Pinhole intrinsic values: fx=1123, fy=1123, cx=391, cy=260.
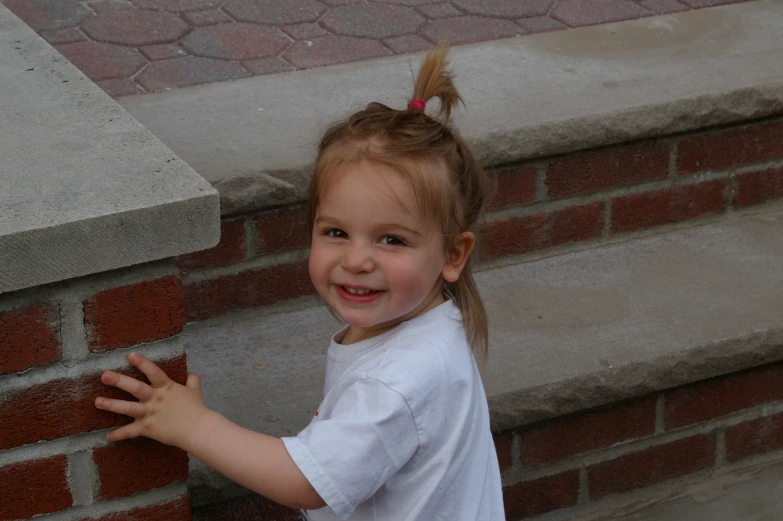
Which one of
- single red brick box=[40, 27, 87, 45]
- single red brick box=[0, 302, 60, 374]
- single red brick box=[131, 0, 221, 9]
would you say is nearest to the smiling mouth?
single red brick box=[0, 302, 60, 374]

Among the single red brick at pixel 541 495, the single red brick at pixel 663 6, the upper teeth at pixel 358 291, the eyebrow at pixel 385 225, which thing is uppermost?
the eyebrow at pixel 385 225

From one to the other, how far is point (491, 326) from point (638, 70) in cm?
73

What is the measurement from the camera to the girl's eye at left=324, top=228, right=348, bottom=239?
1351mm

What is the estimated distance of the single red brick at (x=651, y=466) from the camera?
6.84ft

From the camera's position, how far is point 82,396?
1.28 metres

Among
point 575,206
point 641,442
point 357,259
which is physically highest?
point 357,259

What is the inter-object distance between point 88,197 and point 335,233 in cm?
30

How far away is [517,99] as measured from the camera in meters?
2.25

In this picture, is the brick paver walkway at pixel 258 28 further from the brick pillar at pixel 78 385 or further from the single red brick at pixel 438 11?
the brick pillar at pixel 78 385

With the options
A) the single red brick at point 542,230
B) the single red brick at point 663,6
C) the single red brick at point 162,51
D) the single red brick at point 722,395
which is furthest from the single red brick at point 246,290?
the single red brick at point 663,6

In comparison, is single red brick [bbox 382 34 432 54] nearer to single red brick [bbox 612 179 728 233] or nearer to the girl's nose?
single red brick [bbox 612 179 728 233]

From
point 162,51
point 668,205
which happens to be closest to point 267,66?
point 162,51

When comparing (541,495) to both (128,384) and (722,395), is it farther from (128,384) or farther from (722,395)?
(128,384)

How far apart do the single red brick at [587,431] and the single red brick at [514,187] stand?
43cm
